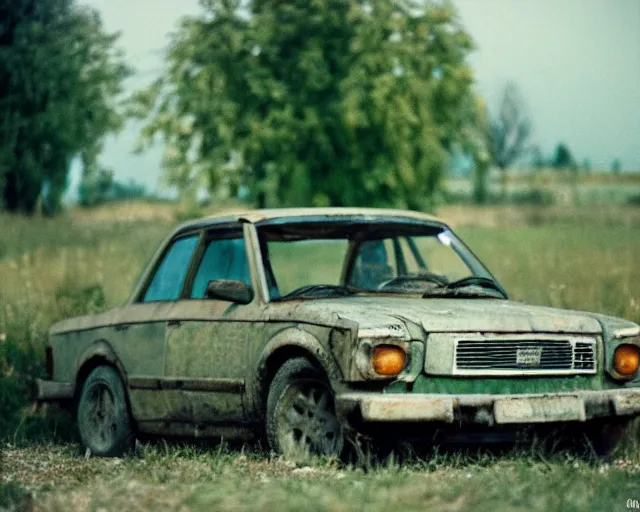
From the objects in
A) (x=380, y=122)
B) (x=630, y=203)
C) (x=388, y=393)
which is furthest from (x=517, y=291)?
(x=630, y=203)

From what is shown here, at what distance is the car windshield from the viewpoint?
29.3ft

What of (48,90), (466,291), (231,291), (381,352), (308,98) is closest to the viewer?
(381,352)

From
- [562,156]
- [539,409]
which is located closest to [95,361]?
[539,409]

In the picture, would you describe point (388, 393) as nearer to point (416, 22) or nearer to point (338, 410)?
point (338, 410)

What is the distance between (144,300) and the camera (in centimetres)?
1022

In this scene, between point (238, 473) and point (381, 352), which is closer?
point (381, 352)

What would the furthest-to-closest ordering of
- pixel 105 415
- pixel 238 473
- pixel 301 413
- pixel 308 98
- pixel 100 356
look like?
pixel 308 98 < pixel 100 356 < pixel 105 415 < pixel 301 413 < pixel 238 473

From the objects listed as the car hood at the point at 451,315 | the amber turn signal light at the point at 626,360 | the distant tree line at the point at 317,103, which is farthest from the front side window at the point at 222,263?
the distant tree line at the point at 317,103

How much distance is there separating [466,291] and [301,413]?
4.90 feet

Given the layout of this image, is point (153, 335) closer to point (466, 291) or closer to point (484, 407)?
point (466, 291)

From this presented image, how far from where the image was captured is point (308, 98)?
4119 cm

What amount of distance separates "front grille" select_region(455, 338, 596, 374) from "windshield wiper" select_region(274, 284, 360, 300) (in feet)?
4.08

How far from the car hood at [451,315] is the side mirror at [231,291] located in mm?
540

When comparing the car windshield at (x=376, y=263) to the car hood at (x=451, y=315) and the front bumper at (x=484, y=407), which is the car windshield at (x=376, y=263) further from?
the front bumper at (x=484, y=407)
